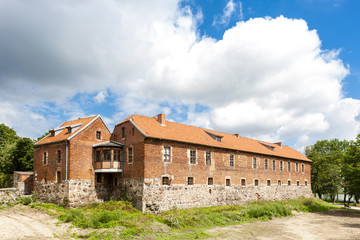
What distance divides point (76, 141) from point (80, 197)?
5568mm

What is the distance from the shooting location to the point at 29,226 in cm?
2083

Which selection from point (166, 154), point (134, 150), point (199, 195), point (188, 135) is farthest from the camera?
point (188, 135)

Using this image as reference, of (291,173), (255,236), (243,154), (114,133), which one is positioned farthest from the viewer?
(291,173)

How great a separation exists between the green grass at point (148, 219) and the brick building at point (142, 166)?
1778mm

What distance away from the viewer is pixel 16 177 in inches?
1350

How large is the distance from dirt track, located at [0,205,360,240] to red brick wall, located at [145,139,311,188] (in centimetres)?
720

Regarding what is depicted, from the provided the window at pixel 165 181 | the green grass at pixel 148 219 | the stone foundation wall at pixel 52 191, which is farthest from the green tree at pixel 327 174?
the stone foundation wall at pixel 52 191

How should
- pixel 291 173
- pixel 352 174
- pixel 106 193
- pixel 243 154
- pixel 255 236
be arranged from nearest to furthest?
pixel 255 236
pixel 106 193
pixel 352 174
pixel 243 154
pixel 291 173

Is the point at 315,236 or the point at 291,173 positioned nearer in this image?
the point at 315,236

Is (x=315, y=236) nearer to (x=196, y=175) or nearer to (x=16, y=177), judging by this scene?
(x=196, y=175)

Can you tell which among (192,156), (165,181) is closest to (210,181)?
(192,156)

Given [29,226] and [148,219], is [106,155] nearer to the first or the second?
[148,219]

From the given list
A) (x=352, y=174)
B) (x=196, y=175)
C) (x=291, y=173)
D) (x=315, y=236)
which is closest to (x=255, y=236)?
(x=315, y=236)

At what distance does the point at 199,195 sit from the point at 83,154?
42.1 feet
